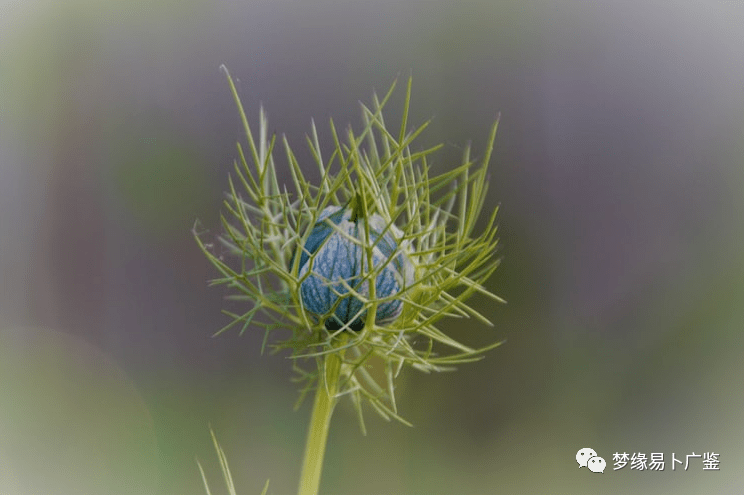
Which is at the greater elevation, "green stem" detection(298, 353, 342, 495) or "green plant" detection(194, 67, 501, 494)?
"green plant" detection(194, 67, 501, 494)

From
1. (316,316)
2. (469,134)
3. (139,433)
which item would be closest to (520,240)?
(469,134)

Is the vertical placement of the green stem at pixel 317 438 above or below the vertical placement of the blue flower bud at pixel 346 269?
below

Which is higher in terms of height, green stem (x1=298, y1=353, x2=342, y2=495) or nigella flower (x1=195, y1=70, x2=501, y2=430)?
nigella flower (x1=195, y1=70, x2=501, y2=430)

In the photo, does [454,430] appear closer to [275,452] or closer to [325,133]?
[275,452]
